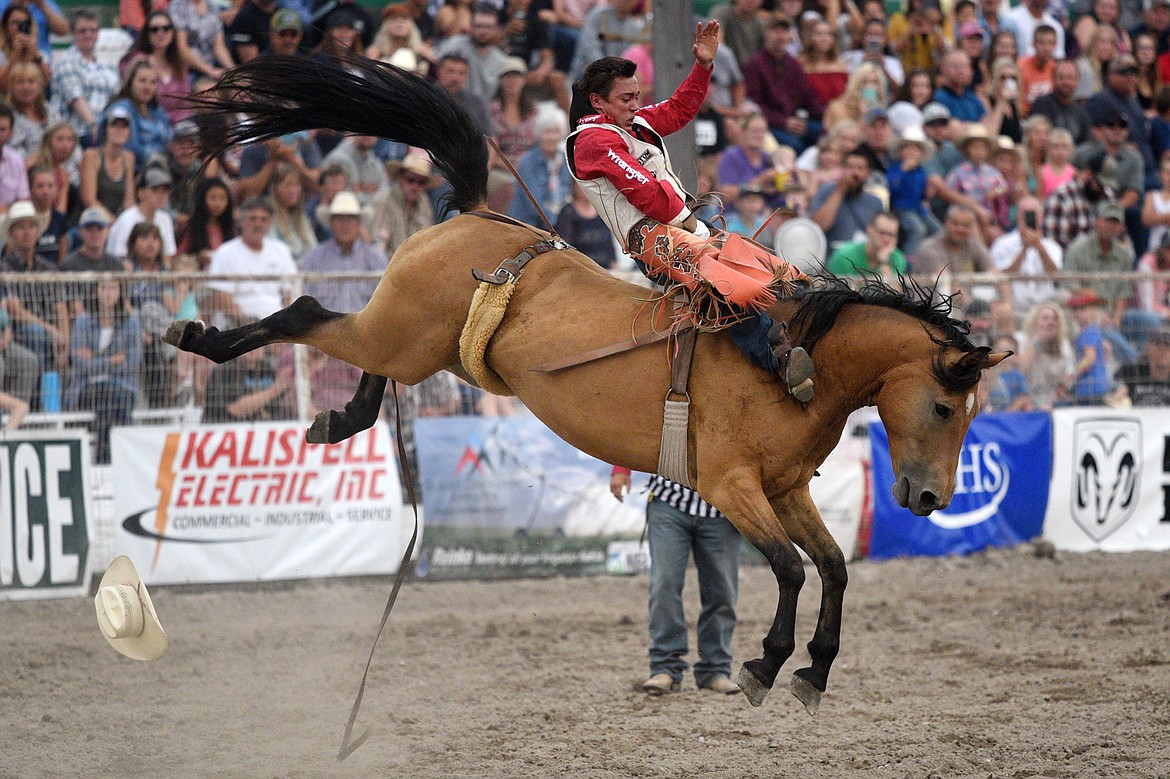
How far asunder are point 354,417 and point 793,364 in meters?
2.03

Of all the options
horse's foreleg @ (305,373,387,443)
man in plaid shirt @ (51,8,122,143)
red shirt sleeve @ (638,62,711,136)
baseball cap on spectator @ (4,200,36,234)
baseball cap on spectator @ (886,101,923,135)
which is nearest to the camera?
red shirt sleeve @ (638,62,711,136)

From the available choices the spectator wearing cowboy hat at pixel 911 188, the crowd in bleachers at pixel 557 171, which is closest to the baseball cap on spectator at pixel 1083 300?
the crowd in bleachers at pixel 557 171

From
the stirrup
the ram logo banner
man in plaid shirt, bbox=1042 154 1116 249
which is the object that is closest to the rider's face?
the stirrup

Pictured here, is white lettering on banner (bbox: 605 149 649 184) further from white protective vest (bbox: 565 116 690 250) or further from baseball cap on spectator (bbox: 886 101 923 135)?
baseball cap on spectator (bbox: 886 101 923 135)

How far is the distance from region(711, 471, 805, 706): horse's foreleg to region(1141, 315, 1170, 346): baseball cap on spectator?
21.9 feet

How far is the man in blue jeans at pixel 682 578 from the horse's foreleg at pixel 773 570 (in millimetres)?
1519

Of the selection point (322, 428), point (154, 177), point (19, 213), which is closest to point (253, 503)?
point (19, 213)

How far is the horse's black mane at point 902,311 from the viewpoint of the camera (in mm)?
4641

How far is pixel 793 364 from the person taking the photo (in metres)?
4.60

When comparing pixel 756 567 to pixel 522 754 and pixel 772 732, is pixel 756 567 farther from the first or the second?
pixel 522 754

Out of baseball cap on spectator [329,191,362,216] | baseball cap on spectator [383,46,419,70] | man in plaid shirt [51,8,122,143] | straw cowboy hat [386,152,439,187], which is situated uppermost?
baseball cap on spectator [383,46,419,70]

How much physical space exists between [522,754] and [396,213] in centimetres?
568

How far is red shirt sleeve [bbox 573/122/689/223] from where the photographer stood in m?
4.84

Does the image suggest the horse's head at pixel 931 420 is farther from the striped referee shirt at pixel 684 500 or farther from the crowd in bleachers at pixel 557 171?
the crowd in bleachers at pixel 557 171
